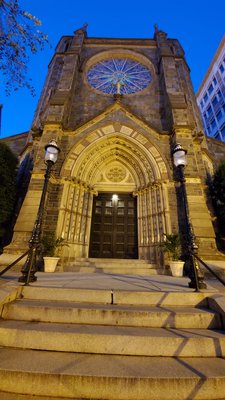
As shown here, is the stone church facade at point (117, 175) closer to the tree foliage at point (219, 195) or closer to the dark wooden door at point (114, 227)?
the dark wooden door at point (114, 227)

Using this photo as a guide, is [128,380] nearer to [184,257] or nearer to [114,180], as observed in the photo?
[184,257]

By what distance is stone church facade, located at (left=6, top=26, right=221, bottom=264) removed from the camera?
273 inches

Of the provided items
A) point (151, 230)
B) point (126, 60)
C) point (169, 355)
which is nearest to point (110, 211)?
point (151, 230)

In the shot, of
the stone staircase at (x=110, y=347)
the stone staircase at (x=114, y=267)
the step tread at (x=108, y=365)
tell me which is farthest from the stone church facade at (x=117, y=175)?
the step tread at (x=108, y=365)

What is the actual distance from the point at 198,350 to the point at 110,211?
6.96m

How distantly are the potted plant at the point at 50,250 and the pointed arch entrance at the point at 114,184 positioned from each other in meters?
0.67

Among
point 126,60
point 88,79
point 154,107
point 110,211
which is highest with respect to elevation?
point 126,60

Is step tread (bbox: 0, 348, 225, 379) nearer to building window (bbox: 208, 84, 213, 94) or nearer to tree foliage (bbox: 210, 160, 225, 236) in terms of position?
tree foliage (bbox: 210, 160, 225, 236)

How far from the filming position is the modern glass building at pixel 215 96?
29.0m

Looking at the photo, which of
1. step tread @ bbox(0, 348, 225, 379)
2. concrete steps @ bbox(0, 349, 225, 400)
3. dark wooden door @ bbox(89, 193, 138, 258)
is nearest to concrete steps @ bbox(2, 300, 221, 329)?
step tread @ bbox(0, 348, 225, 379)

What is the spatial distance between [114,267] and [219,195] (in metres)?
5.69

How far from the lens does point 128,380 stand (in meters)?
1.54

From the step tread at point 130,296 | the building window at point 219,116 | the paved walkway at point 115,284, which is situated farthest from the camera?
the building window at point 219,116

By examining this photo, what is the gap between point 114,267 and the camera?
6309mm
